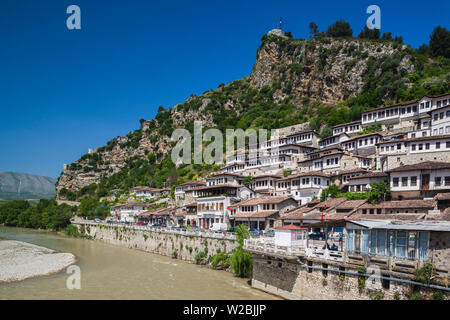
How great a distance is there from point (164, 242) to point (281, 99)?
95.6 metres

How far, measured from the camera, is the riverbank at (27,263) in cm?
3501

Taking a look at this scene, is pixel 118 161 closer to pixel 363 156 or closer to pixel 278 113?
pixel 278 113

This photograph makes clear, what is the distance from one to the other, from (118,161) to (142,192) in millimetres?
72793

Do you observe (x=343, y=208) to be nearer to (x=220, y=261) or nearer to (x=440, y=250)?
(x=220, y=261)

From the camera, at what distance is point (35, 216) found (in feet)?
348

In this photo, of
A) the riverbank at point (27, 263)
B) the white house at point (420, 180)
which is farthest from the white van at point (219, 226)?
the white house at point (420, 180)

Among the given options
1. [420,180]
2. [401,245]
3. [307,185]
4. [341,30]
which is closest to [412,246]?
[401,245]

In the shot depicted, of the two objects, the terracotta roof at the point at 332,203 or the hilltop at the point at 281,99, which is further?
the hilltop at the point at 281,99

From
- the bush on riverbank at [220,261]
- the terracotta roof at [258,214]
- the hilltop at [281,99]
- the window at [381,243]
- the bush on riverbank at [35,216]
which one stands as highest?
the hilltop at [281,99]

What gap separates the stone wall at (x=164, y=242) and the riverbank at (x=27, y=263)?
11518mm

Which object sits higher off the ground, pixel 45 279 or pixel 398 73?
pixel 398 73

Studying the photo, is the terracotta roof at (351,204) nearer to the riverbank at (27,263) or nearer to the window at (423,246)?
the window at (423,246)
